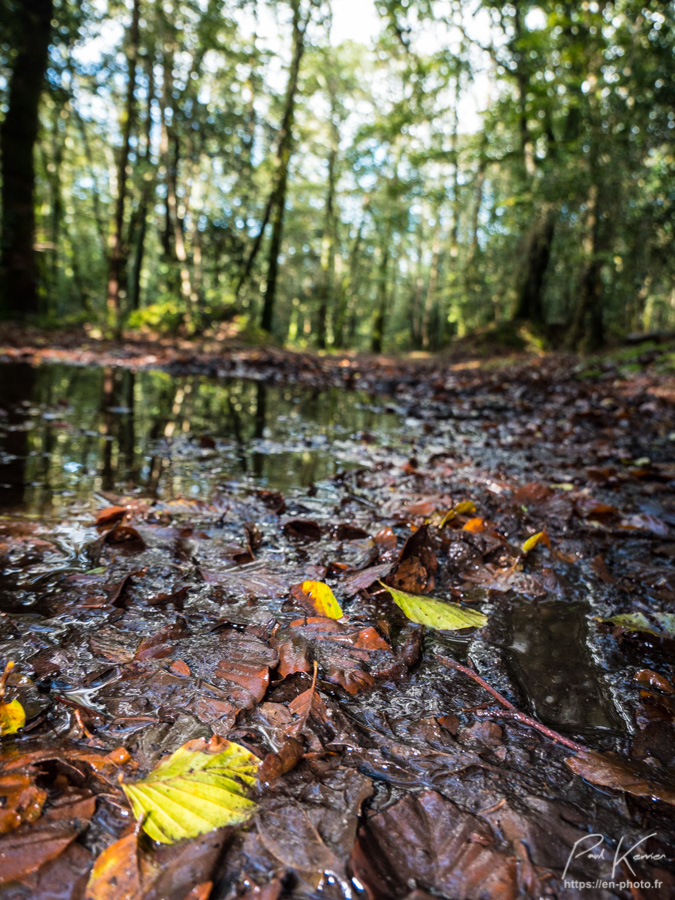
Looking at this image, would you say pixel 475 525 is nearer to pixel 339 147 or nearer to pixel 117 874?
pixel 117 874

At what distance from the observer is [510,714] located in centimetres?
109

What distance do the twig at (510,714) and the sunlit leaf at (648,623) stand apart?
548mm

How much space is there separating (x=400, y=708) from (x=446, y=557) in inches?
32.5

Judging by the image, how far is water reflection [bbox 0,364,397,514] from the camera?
2.51 m

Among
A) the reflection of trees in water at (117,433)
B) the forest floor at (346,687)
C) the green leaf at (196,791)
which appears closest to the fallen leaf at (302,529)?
the forest floor at (346,687)

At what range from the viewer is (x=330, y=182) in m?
22.9

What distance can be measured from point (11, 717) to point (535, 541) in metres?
1.63

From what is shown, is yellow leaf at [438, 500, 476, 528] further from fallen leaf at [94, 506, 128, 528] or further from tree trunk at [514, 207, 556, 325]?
tree trunk at [514, 207, 556, 325]

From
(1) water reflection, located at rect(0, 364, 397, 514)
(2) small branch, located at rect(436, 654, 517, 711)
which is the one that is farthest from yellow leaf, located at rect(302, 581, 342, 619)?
(1) water reflection, located at rect(0, 364, 397, 514)

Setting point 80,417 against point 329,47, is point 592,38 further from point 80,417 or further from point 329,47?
point 329,47

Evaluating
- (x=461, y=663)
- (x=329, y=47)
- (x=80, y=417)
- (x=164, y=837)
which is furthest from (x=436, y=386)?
(x=329, y=47)

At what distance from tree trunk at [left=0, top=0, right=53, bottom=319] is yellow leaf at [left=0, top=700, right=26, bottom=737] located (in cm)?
1248

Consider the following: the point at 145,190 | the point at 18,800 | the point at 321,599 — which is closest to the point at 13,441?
the point at 321,599

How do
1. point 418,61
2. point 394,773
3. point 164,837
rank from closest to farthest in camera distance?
point 164,837 < point 394,773 < point 418,61
